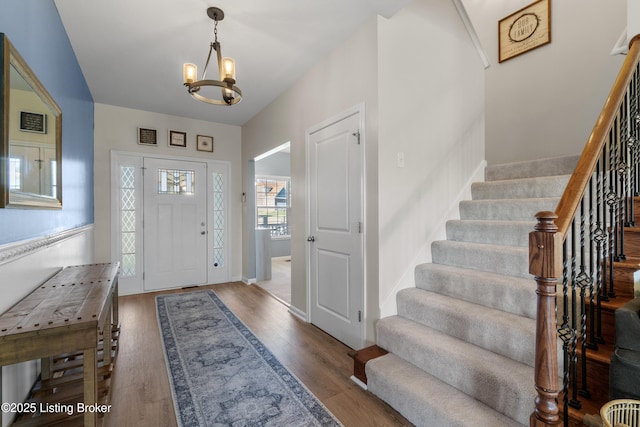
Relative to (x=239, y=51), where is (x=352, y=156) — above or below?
below

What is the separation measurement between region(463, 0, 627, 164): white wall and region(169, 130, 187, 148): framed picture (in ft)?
14.8

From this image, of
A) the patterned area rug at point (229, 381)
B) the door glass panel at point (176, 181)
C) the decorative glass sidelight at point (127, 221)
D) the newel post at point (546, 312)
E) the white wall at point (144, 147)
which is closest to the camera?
the newel post at point (546, 312)

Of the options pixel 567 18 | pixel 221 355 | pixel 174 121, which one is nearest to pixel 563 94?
pixel 567 18

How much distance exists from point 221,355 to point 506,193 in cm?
290

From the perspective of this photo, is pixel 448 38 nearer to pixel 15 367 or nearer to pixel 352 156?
pixel 352 156

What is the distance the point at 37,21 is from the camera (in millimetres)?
1797

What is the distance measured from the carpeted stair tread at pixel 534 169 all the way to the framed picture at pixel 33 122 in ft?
12.3

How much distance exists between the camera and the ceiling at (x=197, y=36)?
7.28 feet

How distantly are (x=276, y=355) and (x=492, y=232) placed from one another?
80.4 inches

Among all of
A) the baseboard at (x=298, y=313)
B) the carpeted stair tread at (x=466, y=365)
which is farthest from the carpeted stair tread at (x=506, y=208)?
the baseboard at (x=298, y=313)

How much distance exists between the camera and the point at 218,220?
16.2ft

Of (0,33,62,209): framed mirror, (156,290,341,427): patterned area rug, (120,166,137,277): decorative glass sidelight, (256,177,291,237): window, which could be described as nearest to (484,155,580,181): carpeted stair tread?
(156,290,341,427): patterned area rug

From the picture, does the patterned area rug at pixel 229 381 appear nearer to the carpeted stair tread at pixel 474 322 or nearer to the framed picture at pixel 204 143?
the carpeted stair tread at pixel 474 322

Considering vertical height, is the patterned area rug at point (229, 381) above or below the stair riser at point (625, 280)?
below
